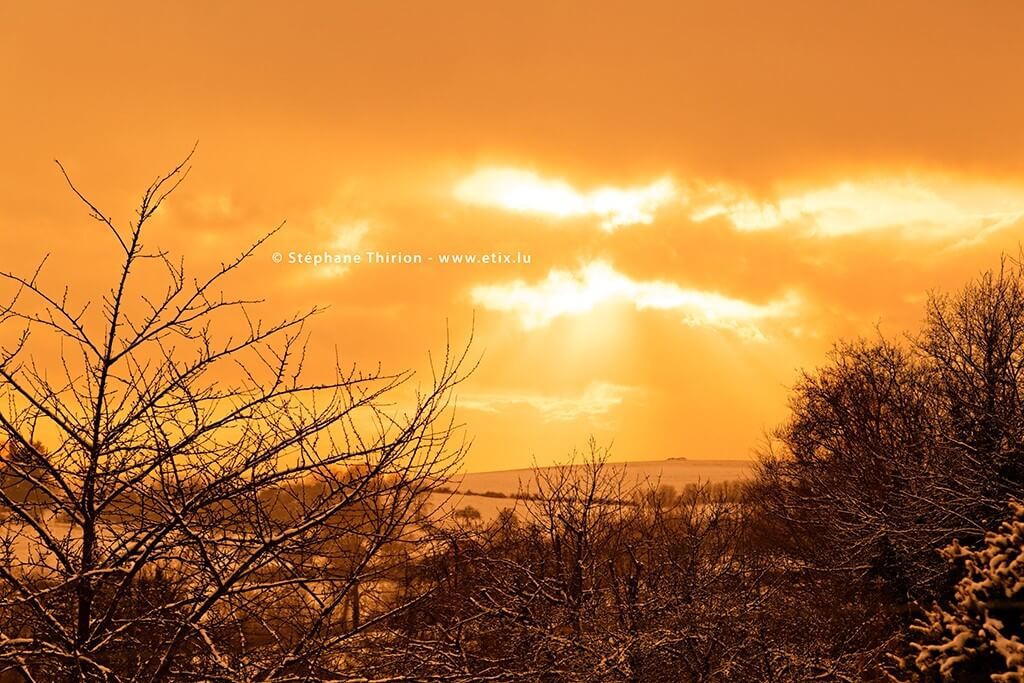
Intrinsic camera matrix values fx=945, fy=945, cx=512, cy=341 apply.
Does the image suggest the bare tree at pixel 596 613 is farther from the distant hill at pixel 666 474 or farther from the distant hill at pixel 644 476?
the distant hill at pixel 666 474

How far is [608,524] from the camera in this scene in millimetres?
16391

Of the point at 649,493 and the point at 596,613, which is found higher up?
the point at 649,493

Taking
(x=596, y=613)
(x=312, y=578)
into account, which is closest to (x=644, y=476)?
(x=596, y=613)

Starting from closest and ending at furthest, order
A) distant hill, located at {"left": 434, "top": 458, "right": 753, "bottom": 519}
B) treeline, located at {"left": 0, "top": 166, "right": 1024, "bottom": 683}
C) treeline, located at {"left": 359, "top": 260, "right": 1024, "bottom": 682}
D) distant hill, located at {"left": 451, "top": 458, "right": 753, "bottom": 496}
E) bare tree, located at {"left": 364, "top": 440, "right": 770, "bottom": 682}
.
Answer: treeline, located at {"left": 0, "top": 166, "right": 1024, "bottom": 683}
treeline, located at {"left": 359, "top": 260, "right": 1024, "bottom": 682}
bare tree, located at {"left": 364, "top": 440, "right": 770, "bottom": 682}
distant hill, located at {"left": 434, "top": 458, "right": 753, "bottom": 519}
distant hill, located at {"left": 451, "top": 458, "right": 753, "bottom": 496}

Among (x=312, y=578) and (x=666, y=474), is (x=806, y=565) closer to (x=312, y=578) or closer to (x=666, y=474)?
(x=312, y=578)

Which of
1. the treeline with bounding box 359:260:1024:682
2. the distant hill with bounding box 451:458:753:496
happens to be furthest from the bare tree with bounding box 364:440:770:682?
the distant hill with bounding box 451:458:753:496

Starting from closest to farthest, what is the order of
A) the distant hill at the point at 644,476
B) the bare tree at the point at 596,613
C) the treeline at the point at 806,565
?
the treeline at the point at 806,565, the bare tree at the point at 596,613, the distant hill at the point at 644,476

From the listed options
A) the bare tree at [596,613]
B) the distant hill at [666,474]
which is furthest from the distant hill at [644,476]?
the bare tree at [596,613]

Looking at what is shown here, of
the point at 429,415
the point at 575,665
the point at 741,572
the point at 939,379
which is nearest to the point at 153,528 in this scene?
the point at 429,415

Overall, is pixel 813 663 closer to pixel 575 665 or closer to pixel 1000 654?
pixel 575 665

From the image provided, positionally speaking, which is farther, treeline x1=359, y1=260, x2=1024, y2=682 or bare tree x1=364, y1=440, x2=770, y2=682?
bare tree x1=364, y1=440, x2=770, y2=682

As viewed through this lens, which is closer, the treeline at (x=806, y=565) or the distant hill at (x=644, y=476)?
the treeline at (x=806, y=565)

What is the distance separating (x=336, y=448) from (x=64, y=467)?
1558mm

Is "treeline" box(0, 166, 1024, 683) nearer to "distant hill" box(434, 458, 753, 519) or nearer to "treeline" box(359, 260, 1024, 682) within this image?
"treeline" box(359, 260, 1024, 682)
